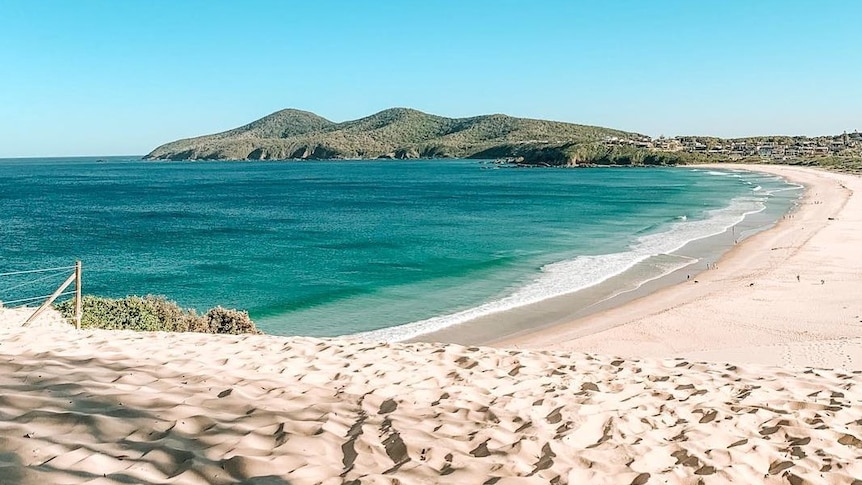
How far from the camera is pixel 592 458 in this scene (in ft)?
18.2

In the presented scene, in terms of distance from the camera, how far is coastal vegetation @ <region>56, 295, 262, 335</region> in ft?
44.7

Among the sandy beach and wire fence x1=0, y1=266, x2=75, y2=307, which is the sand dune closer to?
the sandy beach

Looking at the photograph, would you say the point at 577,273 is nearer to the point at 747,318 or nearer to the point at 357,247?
the point at 747,318

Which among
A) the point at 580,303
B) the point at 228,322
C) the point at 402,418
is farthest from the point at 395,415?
the point at 580,303

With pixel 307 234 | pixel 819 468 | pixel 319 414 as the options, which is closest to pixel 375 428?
pixel 319 414

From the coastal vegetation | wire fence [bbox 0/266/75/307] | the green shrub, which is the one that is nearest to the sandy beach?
the coastal vegetation

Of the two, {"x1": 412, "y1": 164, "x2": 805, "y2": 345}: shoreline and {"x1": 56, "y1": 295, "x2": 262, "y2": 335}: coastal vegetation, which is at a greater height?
{"x1": 56, "y1": 295, "x2": 262, "y2": 335}: coastal vegetation

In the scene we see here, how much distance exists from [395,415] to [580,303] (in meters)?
15.2

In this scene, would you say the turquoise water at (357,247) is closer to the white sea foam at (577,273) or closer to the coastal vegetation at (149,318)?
the white sea foam at (577,273)

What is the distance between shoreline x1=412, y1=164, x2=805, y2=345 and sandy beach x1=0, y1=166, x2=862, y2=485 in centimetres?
674

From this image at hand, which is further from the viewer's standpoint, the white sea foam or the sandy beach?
the white sea foam

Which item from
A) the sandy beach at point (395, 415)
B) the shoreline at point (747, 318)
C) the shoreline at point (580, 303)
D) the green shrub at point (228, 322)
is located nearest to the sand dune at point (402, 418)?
the sandy beach at point (395, 415)

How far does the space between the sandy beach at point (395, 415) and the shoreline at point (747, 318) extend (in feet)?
8.10

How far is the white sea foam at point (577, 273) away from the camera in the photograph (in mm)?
17958
